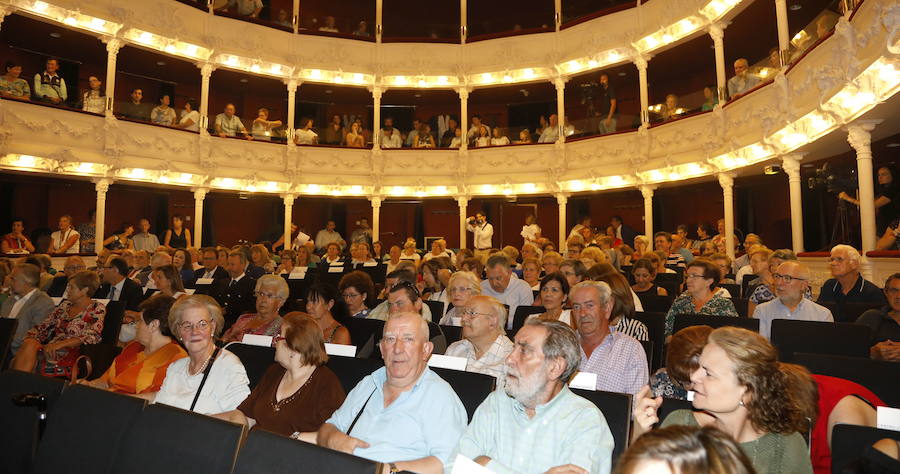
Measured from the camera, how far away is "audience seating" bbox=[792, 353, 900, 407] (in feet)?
8.96

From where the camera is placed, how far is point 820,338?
3.77m

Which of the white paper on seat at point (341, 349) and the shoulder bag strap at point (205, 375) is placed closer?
the shoulder bag strap at point (205, 375)

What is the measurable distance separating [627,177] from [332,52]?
8.06 metres

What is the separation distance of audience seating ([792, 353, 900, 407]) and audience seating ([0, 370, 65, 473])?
3526mm

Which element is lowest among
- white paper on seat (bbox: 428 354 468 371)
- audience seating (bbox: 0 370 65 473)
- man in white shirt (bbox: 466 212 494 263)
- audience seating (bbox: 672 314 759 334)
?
audience seating (bbox: 0 370 65 473)

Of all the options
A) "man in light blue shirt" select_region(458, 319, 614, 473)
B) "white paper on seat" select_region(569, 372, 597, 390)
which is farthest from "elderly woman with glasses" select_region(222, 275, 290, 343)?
"man in light blue shirt" select_region(458, 319, 614, 473)

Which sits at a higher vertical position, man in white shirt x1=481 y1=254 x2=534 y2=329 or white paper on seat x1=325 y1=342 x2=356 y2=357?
man in white shirt x1=481 y1=254 x2=534 y2=329

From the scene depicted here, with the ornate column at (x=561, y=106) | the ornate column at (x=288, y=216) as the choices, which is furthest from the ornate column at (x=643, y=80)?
the ornate column at (x=288, y=216)

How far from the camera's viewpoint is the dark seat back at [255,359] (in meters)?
3.49

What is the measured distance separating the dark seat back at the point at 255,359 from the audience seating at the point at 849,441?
2.80m

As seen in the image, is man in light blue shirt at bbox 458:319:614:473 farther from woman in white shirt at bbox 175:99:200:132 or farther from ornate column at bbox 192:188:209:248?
woman in white shirt at bbox 175:99:200:132

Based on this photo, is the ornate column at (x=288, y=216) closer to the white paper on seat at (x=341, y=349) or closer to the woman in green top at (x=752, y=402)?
the white paper on seat at (x=341, y=349)

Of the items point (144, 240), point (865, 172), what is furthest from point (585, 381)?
point (144, 240)

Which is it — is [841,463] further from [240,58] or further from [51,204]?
[51,204]
